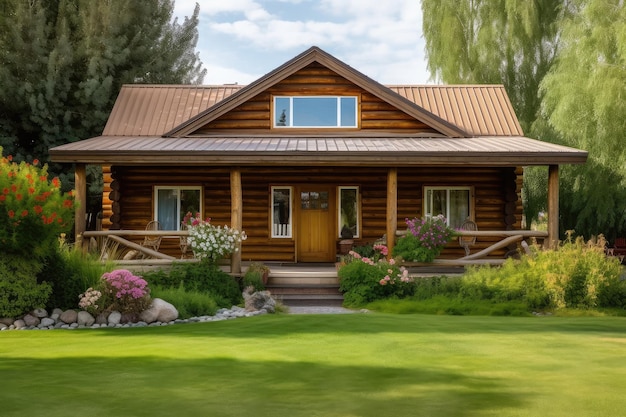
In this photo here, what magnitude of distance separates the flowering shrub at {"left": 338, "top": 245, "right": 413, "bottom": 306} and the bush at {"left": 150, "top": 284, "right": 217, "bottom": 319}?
2768 mm

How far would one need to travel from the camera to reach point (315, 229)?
18.6 metres

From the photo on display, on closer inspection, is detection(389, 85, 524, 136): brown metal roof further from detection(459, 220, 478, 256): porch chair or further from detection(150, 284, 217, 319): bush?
detection(150, 284, 217, 319): bush

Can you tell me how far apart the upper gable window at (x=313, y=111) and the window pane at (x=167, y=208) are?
341 centimetres

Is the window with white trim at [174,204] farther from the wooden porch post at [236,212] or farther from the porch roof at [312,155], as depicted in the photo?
the wooden porch post at [236,212]

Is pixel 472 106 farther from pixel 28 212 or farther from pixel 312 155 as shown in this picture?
pixel 28 212

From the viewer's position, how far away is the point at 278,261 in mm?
18453

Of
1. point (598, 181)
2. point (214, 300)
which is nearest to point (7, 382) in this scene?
point (214, 300)

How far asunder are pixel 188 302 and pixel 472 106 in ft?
38.9

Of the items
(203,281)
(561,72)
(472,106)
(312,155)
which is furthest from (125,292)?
(561,72)

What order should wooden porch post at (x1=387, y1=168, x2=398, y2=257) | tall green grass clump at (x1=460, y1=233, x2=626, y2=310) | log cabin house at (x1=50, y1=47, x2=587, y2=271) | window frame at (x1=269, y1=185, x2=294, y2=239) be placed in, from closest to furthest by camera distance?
1. tall green grass clump at (x1=460, y1=233, x2=626, y2=310)
2. wooden porch post at (x1=387, y1=168, x2=398, y2=257)
3. log cabin house at (x1=50, y1=47, x2=587, y2=271)
4. window frame at (x1=269, y1=185, x2=294, y2=239)

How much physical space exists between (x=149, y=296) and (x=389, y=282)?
473 cm

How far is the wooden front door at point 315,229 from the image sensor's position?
1853 cm

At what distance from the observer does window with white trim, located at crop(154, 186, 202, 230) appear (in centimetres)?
1847

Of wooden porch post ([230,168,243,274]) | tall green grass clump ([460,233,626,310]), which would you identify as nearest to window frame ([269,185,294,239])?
wooden porch post ([230,168,243,274])
